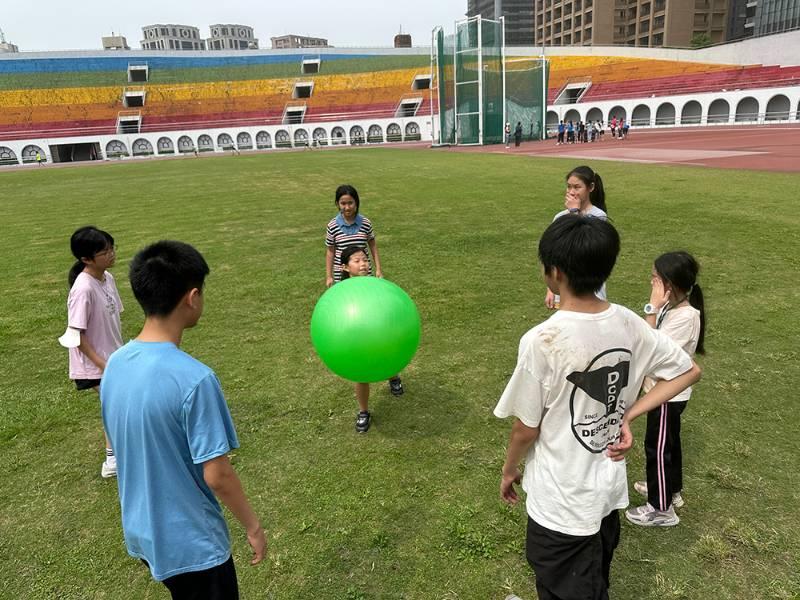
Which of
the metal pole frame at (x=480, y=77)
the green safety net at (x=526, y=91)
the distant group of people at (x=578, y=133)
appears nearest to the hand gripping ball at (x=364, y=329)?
the metal pole frame at (x=480, y=77)

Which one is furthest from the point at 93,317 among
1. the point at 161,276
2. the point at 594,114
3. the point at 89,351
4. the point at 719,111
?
the point at 594,114

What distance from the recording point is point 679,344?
9.63 ft

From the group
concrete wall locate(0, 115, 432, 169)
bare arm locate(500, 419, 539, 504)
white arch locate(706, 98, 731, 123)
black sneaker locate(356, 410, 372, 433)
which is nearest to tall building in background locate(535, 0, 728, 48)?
white arch locate(706, 98, 731, 123)

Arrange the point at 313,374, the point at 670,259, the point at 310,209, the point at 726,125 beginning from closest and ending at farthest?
the point at 670,259
the point at 313,374
the point at 310,209
the point at 726,125

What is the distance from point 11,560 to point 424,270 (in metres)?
6.47

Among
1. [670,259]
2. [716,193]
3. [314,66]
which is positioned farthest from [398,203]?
[314,66]

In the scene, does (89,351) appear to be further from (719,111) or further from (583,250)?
(719,111)

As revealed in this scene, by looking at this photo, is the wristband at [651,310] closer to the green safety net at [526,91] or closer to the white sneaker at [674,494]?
the white sneaker at [674,494]

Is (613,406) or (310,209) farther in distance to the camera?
(310,209)

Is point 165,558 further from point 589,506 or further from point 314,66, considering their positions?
point 314,66

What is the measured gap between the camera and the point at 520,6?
140500 millimetres

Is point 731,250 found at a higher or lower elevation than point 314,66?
lower

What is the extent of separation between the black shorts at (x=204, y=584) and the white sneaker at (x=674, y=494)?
2636 millimetres

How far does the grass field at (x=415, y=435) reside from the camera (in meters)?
2.91
